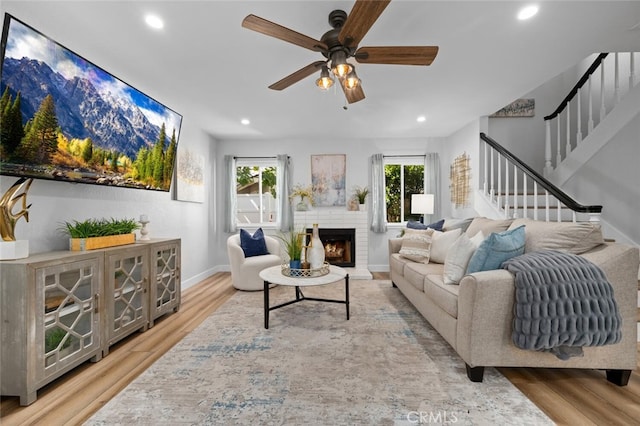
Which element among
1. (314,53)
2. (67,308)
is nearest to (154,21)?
(314,53)

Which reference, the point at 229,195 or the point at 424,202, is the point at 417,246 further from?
the point at 229,195

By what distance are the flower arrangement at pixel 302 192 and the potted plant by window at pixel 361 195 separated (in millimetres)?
832

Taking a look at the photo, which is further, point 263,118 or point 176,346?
point 263,118

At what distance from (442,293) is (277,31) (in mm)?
2137

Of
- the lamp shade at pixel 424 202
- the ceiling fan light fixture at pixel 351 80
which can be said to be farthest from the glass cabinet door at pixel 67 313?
the lamp shade at pixel 424 202

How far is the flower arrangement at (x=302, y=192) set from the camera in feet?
16.7

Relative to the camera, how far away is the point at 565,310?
160cm

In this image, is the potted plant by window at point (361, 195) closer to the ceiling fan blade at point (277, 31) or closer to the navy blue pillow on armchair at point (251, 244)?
the navy blue pillow on armchair at point (251, 244)

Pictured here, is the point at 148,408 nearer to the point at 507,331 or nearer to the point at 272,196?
the point at 507,331

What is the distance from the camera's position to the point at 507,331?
5.69 ft

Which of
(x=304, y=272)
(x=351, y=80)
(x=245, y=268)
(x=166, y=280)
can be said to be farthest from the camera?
(x=245, y=268)

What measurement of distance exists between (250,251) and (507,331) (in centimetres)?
323

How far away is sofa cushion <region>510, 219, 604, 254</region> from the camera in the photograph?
1832 millimetres

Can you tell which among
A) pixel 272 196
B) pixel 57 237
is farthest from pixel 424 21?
pixel 272 196
